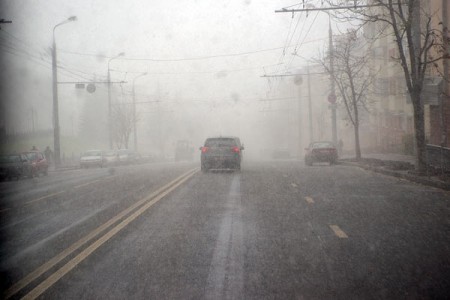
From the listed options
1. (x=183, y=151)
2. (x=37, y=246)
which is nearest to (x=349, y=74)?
(x=37, y=246)

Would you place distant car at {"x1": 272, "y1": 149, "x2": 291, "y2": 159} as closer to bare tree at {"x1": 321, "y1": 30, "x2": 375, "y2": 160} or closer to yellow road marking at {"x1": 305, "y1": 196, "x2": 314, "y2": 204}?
bare tree at {"x1": 321, "y1": 30, "x2": 375, "y2": 160}

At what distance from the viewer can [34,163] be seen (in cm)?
3098

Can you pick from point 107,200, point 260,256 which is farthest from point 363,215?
point 107,200

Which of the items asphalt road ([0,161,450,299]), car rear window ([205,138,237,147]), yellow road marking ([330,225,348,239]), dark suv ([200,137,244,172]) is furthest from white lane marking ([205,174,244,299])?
car rear window ([205,138,237,147])

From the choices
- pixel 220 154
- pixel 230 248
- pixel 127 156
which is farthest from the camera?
pixel 127 156

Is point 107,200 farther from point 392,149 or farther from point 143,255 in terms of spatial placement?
point 392,149

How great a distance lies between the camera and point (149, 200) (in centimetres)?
1336

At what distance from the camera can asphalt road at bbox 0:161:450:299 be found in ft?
17.4

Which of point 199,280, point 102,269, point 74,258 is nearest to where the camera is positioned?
point 199,280

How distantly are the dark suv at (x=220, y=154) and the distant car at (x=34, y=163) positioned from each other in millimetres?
11641

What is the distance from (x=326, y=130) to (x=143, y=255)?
7208 cm

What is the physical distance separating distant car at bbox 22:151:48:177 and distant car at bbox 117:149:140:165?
18.1 meters

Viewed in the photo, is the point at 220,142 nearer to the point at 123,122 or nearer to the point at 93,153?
the point at 93,153

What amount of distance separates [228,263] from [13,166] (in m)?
25.8
